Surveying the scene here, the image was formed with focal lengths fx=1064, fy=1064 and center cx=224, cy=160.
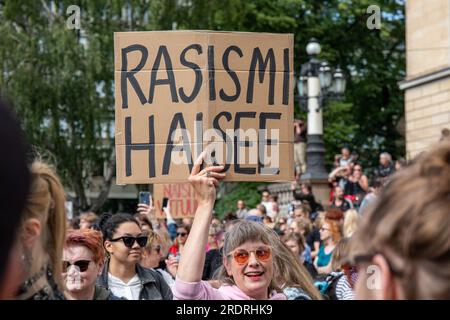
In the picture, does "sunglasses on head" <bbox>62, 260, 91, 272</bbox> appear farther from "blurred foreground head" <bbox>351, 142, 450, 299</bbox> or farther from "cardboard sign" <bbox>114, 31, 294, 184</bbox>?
"blurred foreground head" <bbox>351, 142, 450, 299</bbox>

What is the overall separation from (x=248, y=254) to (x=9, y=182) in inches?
129

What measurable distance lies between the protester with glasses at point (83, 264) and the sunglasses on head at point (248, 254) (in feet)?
1.93

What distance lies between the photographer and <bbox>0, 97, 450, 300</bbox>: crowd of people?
1835mm

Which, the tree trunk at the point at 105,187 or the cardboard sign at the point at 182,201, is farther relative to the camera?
the tree trunk at the point at 105,187

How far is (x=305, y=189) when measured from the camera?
17.2m

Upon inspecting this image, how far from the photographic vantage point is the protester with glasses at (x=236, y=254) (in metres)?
4.04

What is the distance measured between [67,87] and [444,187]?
2622 cm

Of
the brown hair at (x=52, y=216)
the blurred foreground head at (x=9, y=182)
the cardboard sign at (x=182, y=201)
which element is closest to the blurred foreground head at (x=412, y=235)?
the blurred foreground head at (x=9, y=182)

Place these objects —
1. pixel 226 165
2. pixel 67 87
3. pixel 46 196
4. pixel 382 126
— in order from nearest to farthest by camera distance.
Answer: pixel 46 196 → pixel 226 165 → pixel 67 87 → pixel 382 126

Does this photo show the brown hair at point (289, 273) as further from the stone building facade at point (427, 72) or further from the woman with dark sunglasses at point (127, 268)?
the stone building facade at point (427, 72)

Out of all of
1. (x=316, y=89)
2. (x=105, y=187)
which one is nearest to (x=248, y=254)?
(x=316, y=89)

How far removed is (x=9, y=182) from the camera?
4.75 feet

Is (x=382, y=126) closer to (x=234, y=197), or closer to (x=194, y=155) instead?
(x=234, y=197)
